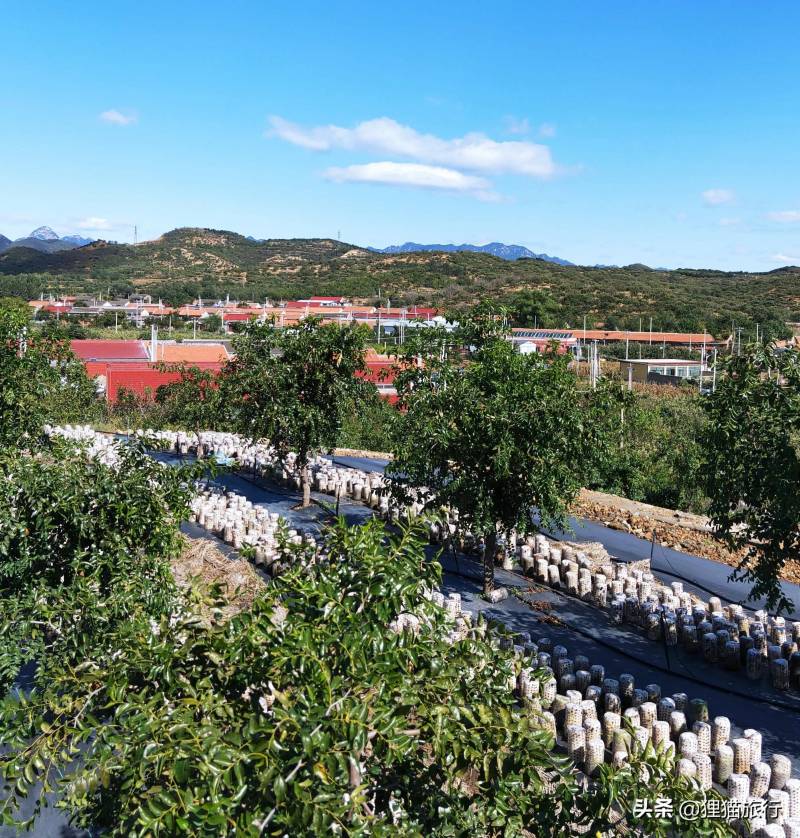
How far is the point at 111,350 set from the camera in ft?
119

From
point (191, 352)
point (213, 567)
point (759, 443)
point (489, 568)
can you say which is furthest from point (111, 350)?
point (759, 443)

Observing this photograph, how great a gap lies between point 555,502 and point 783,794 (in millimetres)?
4215

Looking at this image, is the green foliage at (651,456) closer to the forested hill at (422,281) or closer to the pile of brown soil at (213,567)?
the pile of brown soil at (213,567)

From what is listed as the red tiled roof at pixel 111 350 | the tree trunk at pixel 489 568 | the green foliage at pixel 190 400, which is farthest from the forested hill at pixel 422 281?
the tree trunk at pixel 489 568

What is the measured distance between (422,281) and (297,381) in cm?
6874

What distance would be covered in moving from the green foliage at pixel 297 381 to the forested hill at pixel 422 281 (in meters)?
40.4

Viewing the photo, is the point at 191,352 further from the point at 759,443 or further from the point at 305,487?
the point at 759,443

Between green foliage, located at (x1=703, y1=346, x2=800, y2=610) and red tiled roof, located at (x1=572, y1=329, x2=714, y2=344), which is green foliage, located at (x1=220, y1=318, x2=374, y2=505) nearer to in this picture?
green foliage, located at (x1=703, y1=346, x2=800, y2=610)

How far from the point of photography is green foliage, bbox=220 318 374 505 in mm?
13648

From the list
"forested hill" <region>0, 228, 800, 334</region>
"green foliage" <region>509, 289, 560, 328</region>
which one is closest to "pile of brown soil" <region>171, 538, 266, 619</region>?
"forested hill" <region>0, 228, 800, 334</region>

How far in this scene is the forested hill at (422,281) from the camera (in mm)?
67312

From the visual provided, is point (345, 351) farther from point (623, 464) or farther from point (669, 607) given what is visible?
point (669, 607)

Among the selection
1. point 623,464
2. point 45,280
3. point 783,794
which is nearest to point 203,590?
point 783,794

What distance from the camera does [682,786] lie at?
3197mm
